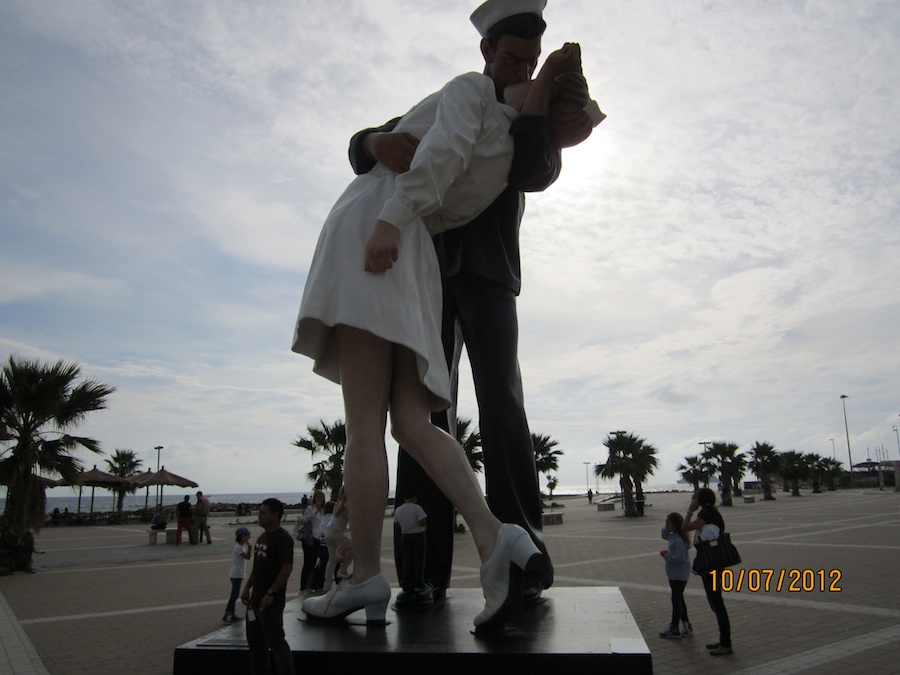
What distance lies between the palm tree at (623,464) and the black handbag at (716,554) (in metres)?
23.4

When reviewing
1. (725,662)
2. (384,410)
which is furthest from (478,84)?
(725,662)

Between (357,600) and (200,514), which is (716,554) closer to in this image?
(357,600)

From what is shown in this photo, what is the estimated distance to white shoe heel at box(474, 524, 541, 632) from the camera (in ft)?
8.53

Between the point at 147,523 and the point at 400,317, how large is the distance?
124 feet

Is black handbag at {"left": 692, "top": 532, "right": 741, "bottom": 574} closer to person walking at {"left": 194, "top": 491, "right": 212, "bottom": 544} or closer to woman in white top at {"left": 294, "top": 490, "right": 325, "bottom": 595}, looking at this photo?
woman in white top at {"left": 294, "top": 490, "right": 325, "bottom": 595}

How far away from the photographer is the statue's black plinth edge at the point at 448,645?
239 cm

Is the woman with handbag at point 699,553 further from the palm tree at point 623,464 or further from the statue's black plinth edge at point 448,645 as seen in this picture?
the palm tree at point 623,464

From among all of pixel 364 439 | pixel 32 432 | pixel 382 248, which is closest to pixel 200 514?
pixel 32 432

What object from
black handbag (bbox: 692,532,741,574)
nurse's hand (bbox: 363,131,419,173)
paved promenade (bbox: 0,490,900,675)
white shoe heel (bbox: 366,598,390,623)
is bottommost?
paved promenade (bbox: 0,490,900,675)

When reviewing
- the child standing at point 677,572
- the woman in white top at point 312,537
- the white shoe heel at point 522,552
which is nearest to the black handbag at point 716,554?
the child standing at point 677,572

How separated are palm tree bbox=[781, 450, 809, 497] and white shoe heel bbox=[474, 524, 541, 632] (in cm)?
4696

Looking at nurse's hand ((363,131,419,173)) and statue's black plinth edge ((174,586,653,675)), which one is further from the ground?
nurse's hand ((363,131,419,173))

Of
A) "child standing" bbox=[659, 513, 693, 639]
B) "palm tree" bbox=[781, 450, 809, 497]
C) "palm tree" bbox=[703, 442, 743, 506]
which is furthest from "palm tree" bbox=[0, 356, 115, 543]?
"palm tree" bbox=[781, 450, 809, 497]

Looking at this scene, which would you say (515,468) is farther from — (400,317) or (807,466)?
(807,466)
